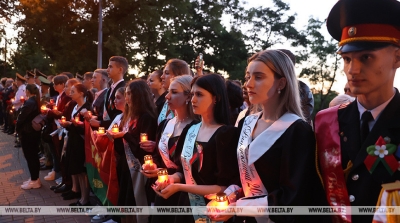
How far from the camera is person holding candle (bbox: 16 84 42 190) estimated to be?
21.7ft

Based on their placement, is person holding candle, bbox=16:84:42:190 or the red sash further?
person holding candle, bbox=16:84:42:190

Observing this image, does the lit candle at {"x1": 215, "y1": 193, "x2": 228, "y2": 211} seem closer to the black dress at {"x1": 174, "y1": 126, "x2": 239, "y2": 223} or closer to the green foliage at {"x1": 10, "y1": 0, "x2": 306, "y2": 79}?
the black dress at {"x1": 174, "y1": 126, "x2": 239, "y2": 223}

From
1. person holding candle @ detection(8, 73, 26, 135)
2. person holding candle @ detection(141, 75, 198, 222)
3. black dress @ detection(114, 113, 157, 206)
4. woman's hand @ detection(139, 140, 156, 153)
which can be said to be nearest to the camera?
person holding candle @ detection(141, 75, 198, 222)

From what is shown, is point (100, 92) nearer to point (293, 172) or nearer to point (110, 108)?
point (110, 108)

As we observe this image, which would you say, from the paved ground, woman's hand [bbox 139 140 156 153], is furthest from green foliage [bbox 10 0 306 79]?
woman's hand [bbox 139 140 156 153]

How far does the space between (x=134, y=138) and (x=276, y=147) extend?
249 centimetres

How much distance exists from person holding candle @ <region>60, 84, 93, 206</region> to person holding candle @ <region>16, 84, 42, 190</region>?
1.09 meters

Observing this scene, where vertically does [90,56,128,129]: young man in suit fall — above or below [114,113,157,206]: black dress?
above

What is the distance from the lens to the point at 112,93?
5.44m

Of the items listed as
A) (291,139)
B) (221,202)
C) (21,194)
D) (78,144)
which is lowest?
(21,194)

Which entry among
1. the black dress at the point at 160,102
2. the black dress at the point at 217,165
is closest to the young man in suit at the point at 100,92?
the black dress at the point at 160,102

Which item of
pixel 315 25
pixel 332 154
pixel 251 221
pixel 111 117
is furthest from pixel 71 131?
pixel 315 25

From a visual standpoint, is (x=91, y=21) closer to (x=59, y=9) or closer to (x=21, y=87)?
(x=59, y=9)

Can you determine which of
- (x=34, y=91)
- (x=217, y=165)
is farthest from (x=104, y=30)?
(x=217, y=165)
